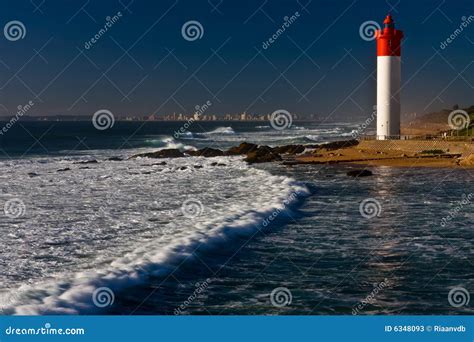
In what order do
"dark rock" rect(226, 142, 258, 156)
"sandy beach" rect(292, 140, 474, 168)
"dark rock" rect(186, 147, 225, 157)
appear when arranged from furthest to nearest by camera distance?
"dark rock" rect(226, 142, 258, 156), "dark rock" rect(186, 147, 225, 157), "sandy beach" rect(292, 140, 474, 168)

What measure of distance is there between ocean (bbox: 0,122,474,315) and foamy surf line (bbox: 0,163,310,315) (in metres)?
0.02

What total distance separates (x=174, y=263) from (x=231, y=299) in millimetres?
2381

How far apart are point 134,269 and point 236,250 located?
90.2 inches

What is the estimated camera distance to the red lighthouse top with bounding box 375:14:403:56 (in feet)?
126

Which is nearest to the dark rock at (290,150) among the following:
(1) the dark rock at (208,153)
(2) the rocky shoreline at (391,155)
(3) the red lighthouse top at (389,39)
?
(2) the rocky shoreline at (391,155)

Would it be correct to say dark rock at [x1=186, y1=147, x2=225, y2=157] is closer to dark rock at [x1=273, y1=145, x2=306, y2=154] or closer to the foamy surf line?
dark rock at [x1=273, y1=145, x2=306, y2=154]

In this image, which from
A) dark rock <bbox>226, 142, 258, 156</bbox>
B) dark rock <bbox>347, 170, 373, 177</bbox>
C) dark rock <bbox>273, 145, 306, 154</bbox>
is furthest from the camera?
dark rock <bbox>226, 142, 258, 156</bbox>

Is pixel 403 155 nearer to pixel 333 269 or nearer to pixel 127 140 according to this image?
pixel 333 269

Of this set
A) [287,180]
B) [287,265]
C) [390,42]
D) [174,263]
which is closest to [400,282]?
[287,265]

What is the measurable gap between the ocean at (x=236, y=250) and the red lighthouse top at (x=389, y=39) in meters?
18.4

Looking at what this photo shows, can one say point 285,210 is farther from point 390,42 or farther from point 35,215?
point 390,42

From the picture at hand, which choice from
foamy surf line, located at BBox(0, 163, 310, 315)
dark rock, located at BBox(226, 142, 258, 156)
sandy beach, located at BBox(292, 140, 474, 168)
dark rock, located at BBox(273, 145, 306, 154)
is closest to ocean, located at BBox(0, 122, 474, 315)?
foamy surf line, located at BBox(0, 163, 310, 315)

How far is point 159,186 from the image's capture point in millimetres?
22891

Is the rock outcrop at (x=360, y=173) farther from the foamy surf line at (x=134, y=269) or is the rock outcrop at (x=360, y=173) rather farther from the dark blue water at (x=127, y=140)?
the dark blue water at (x=127, y=140)
